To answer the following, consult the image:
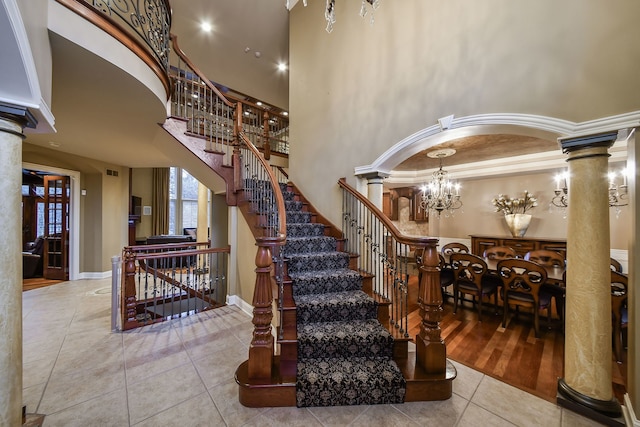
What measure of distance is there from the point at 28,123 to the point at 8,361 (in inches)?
54.1

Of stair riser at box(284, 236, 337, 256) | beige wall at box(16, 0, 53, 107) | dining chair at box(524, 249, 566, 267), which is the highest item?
beige wall at box(16, 0, 53, 107)

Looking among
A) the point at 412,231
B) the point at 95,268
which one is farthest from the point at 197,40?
the point at 412,231

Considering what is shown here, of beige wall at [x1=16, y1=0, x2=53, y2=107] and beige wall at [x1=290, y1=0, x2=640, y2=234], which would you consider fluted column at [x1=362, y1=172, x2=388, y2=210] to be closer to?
beige wall at [x1=290, y1=0, x2=640, y2=234]

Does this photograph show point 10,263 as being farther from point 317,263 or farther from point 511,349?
point 511,349

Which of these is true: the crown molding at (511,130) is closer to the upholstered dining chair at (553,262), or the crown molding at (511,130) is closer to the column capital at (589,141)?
the column capital at (589,141)

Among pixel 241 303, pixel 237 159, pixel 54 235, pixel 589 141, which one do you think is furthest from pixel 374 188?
pixel 54 235

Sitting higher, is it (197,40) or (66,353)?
(197,40)

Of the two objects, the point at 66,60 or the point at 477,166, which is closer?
the point at 66,60

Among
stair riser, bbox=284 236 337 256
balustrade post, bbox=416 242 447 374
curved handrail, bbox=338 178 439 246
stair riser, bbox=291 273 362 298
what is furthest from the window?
balustrade post, bbox=416 242 447 374

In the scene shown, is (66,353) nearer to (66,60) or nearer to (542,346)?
(66,60)

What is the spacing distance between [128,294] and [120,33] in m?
2.92

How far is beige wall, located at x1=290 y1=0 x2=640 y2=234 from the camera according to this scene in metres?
1.83

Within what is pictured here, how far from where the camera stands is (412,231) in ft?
25.2

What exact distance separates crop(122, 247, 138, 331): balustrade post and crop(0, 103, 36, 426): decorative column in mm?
1802
